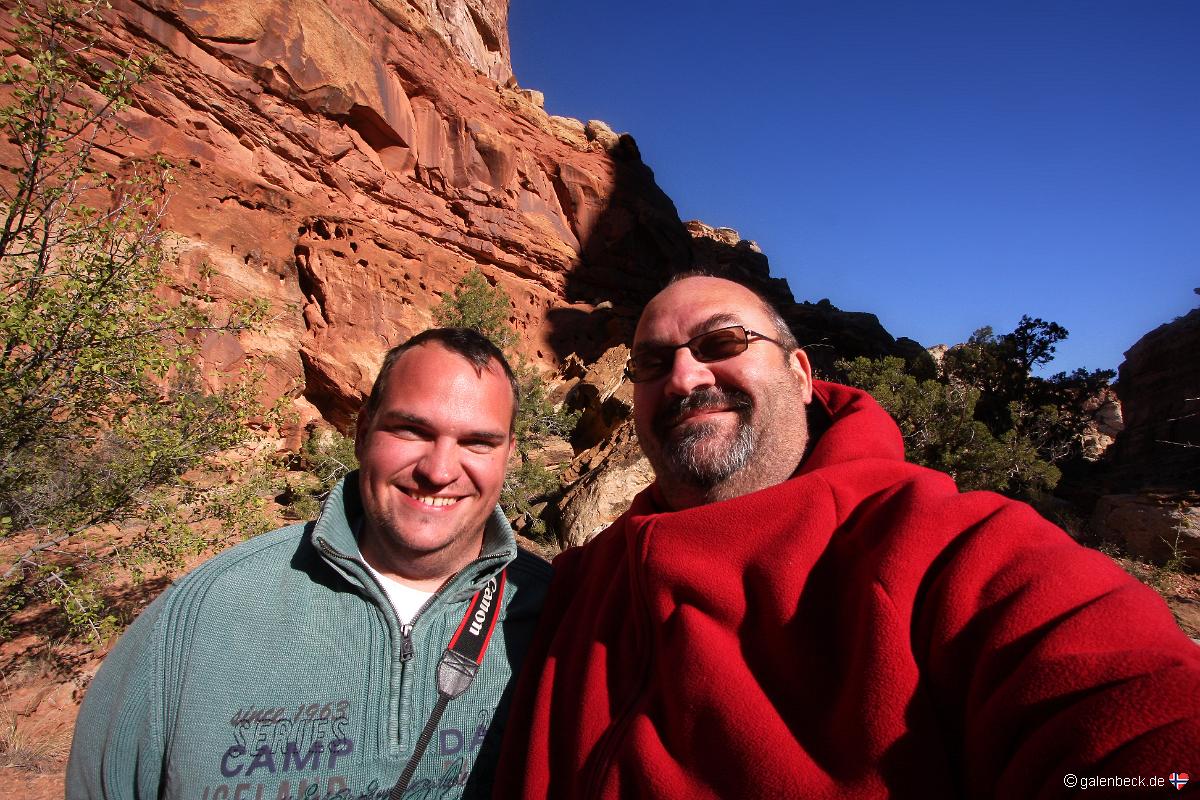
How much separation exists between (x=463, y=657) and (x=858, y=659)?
1174 mm

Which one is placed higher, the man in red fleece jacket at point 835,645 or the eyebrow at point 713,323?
the eyebrow at point 713,323

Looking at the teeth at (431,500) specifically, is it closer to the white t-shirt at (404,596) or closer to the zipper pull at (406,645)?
the white t-shirt at (404,596)

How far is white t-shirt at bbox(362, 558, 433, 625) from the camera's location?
176 centimetres

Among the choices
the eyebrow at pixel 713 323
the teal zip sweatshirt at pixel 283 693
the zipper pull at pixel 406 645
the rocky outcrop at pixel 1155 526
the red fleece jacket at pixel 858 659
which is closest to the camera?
the red fleece jacket at pixel 858 659

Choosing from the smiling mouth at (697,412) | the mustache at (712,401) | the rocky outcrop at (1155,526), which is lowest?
the rocky outcrop at (1155,526)

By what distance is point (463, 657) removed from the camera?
64.4 inches

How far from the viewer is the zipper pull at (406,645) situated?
1.61 meters

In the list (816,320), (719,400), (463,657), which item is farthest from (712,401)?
(816,320)

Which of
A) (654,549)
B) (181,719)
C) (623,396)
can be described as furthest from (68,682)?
(623,396)

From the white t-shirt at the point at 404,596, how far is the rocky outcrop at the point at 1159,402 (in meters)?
21.2

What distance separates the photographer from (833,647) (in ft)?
3.84

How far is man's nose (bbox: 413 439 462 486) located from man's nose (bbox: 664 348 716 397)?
81 centimetres

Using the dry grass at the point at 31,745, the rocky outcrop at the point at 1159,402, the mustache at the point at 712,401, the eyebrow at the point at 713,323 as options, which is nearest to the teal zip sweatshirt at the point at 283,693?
the mustache at the point at 712,401

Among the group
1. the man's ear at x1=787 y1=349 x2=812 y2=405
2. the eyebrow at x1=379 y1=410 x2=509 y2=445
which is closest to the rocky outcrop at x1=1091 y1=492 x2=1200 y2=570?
the man's ear at x1=787 y1=349 x2=812 y2=405
